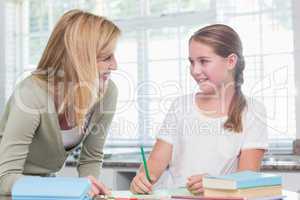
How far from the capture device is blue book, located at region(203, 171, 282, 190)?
1.24m

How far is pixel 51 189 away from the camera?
1207mm

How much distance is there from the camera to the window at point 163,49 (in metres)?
3.12

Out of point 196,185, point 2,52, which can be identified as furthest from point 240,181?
point 2,52

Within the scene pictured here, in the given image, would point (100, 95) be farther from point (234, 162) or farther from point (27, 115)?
point (234, 162)

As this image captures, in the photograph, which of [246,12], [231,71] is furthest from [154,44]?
[231,71]

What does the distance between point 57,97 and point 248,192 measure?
26.8 inches

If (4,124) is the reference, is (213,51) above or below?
above

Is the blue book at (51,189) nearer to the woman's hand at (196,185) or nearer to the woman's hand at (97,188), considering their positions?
the woman's hand at (97,188)

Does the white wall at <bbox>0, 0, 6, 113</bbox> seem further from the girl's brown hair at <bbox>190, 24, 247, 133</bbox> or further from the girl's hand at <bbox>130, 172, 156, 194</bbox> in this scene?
the girl's hand at <bbox>130, 172, 156, 194</bbox>

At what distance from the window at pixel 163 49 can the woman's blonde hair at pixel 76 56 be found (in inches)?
66.6

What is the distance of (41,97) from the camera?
1.57 m

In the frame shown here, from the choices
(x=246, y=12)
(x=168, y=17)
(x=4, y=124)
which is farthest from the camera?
(x=168, y=17)

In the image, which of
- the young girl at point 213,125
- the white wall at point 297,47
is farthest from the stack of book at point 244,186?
the white wall at point 297,47

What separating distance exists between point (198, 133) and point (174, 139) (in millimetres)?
91
